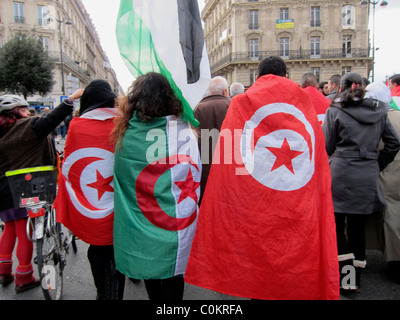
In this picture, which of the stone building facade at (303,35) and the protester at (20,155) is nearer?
the protester at (20,155)

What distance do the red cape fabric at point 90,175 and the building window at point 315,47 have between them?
142ft

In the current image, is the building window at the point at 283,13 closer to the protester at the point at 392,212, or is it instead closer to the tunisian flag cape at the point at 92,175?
the protester at the point at 392,212

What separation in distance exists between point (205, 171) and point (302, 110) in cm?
125

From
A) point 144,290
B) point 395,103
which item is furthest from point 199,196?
point 395,103

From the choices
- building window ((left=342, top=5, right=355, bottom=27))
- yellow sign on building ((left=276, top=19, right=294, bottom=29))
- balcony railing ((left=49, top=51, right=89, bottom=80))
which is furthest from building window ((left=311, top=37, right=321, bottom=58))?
balcony railing ((left=49, top=51, right=89, bottom=80))

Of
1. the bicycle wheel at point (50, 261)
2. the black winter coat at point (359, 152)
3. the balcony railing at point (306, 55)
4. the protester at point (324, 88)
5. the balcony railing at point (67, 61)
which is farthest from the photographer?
the balcony railing at point (306, 55)

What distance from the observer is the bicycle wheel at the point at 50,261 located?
284 cm

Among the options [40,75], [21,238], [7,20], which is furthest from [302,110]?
[7,20]

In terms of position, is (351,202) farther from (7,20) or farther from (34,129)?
(7,20)

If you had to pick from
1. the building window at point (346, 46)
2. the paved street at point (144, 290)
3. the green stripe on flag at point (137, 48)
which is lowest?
the paved street at point (144, 290)

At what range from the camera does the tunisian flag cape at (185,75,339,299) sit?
2184 mm

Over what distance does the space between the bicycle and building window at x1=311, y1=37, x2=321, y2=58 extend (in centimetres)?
4323

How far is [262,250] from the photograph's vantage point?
2.20 m

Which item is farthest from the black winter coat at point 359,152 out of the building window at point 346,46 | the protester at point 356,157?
the building window at point 346,46
